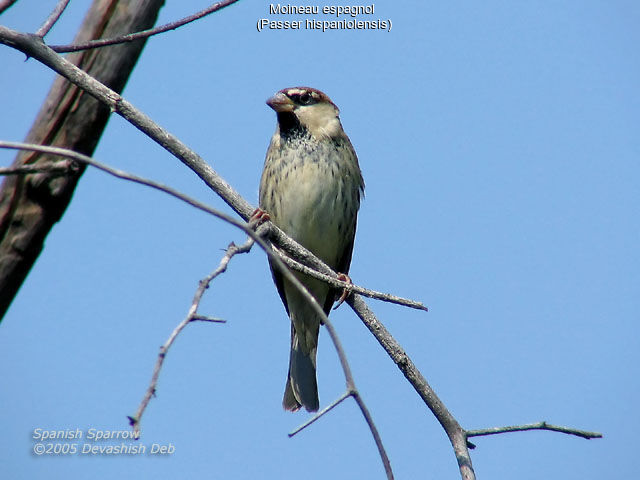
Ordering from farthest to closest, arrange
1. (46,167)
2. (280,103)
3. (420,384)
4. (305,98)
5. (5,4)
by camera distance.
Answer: (305,98), (280,103), (46,167), (5,4), (420,384)

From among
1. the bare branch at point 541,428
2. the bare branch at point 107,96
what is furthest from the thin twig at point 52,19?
the bare branch at point 541,428

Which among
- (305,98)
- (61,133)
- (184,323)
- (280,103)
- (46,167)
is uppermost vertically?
(305,98)

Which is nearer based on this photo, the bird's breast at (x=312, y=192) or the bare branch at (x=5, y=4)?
the bare branch at (x=5, y=4)

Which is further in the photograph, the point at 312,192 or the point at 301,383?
the point at 301,383

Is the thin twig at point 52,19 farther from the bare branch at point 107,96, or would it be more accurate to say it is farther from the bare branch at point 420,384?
the bare branch at point 420,384

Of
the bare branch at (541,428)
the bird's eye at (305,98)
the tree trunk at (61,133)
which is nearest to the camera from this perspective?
the bare branch at (541,428)

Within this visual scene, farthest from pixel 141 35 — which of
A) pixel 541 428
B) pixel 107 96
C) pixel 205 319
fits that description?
pixel 541 428

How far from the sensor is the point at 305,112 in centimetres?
506

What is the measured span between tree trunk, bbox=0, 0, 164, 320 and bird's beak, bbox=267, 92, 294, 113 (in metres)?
1.15

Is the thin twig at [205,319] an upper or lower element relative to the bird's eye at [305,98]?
lower

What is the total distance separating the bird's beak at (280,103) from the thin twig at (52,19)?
1749 mm

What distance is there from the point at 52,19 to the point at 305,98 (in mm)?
2059

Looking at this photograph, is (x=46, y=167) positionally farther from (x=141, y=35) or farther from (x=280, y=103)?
(x=280, y=103)

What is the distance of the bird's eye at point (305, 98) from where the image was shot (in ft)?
16.8
